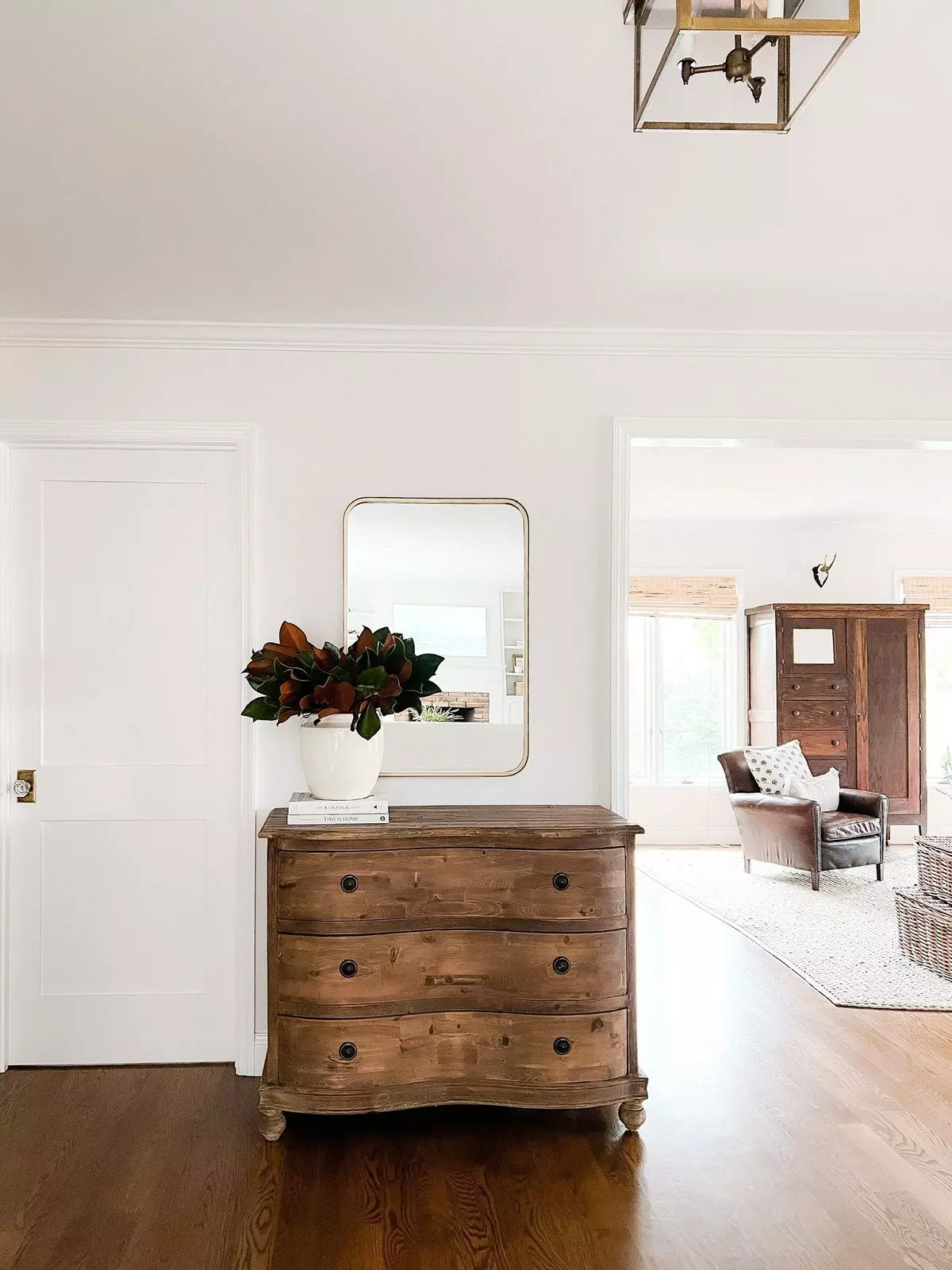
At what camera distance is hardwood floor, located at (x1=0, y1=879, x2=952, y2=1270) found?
7.98 feet

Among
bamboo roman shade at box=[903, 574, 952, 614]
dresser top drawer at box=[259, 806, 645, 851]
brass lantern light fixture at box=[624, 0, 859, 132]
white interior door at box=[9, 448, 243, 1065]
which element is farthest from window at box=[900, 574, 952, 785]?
brass lantern light fixture at box=[624, 0, 859, 132]

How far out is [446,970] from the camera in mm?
3059

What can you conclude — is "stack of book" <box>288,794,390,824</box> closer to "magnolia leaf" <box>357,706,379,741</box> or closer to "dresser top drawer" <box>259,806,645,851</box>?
"dresser top drawer" <box>259,806,645,851</box>

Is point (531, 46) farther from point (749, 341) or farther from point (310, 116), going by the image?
point (749, 341)

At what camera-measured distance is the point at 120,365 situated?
361cm

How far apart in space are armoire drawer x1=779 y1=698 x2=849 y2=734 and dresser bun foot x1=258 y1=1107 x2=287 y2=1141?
18.3 ft

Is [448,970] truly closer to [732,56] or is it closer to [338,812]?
[338,812]

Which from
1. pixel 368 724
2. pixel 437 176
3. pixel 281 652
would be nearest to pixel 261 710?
pixel 281 652

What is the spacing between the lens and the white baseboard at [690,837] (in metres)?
8.32

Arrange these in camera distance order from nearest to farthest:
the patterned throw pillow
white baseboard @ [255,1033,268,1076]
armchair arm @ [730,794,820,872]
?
white baseboard @ [255,1033,268,1076], armchair arm @ [730,794,820,872], the patterned throw pillow

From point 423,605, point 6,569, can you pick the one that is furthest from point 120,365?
point 423,605

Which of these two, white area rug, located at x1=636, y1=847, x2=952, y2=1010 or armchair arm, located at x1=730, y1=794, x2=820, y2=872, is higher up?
armchair arm, located at x1=730, y1=794, x2=820, y2=872

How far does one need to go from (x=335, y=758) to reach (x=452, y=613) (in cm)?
73

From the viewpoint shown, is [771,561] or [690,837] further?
[771,561]
